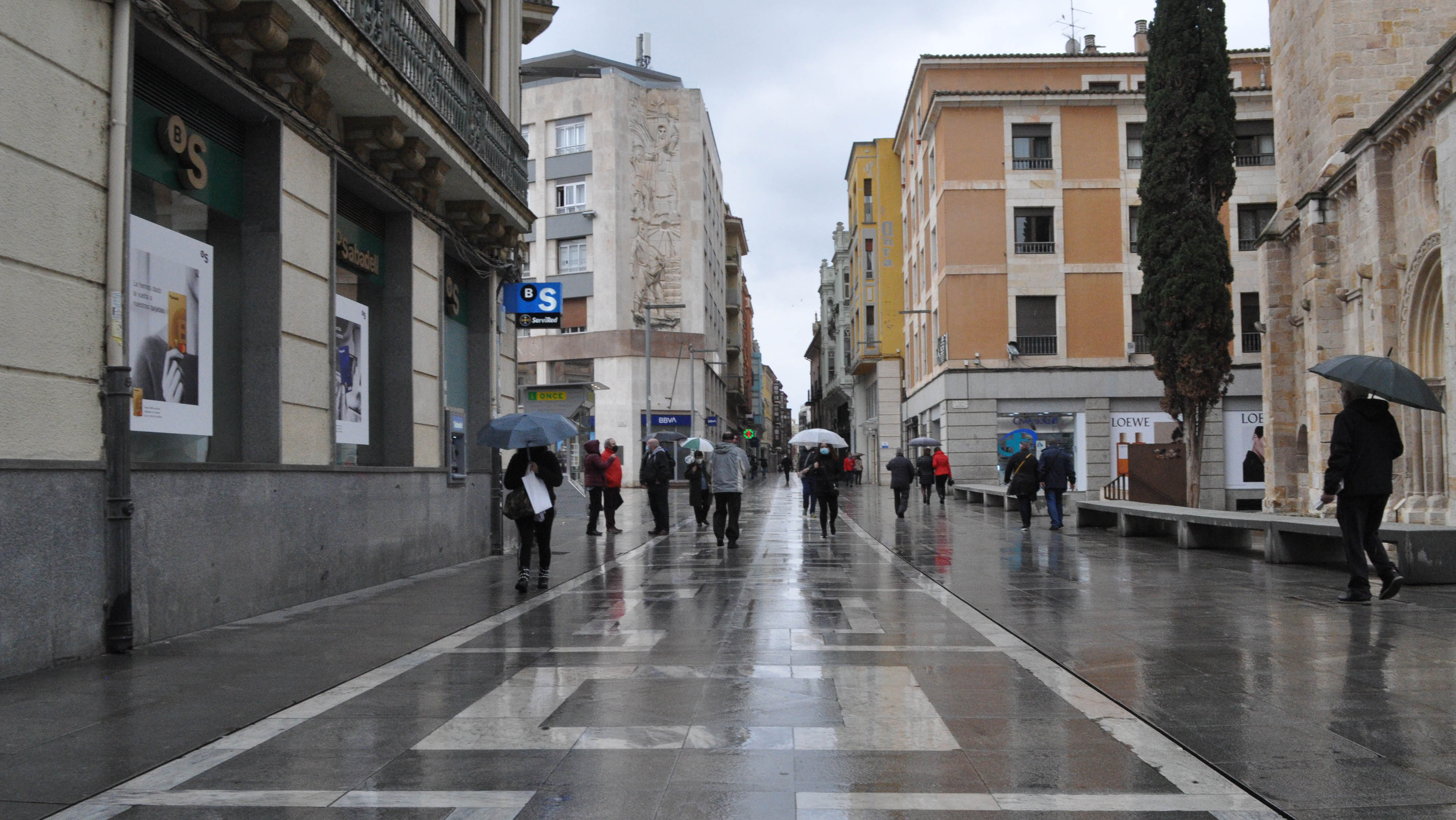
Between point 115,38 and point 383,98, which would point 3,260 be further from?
point 383,98

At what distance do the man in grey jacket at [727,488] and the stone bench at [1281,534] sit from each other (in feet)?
20.3

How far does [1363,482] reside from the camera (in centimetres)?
947

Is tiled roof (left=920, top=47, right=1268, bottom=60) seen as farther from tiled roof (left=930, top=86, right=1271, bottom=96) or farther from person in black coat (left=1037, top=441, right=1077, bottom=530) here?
person in black coat (left=1037, top=441, right=1077, bottom=530)

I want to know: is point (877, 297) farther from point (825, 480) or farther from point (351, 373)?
point (351, 373)

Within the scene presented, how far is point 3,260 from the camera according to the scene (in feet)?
22.1

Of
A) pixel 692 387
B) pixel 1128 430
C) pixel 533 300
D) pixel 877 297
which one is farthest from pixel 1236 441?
pixel 533 300

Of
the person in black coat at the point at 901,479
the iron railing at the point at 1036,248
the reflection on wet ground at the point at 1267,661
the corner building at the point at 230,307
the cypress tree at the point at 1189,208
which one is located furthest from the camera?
the iron railing at the point at 1036,248

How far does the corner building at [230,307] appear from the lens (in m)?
7.06

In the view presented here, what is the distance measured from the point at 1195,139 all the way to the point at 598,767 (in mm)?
24814

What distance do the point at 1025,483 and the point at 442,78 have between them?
12975 millimetres

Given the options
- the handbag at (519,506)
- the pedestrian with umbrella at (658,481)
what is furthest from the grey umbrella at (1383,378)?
the pedestrian with umbrella at (658,481)

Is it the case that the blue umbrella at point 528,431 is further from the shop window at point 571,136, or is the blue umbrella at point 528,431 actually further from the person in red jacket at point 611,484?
the shop window at point 571,136

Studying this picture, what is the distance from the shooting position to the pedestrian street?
14.0ft

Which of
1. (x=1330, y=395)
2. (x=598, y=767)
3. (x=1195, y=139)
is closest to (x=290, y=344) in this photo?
(x=598, y=767)
